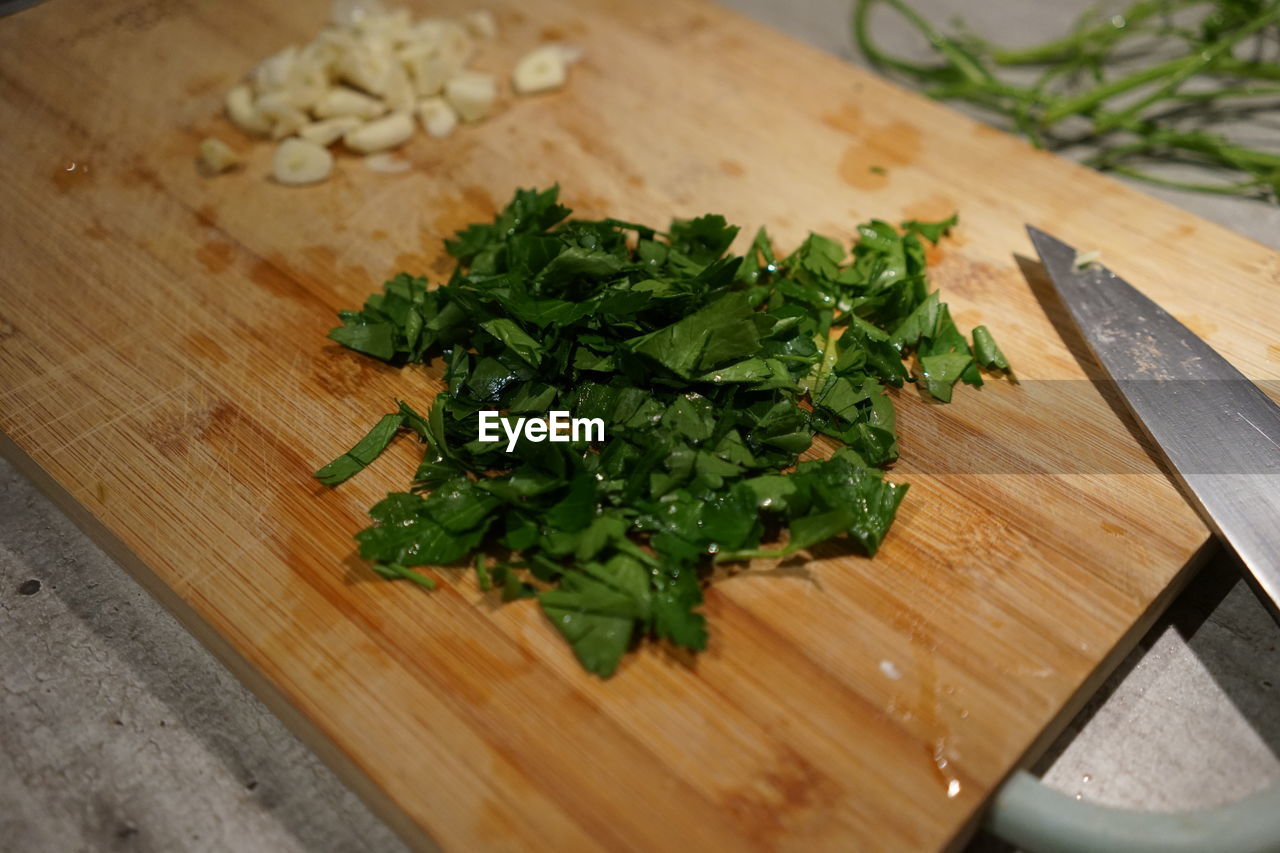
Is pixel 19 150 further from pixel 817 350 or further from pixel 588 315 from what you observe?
pixel 817 350

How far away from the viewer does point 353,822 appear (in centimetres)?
134

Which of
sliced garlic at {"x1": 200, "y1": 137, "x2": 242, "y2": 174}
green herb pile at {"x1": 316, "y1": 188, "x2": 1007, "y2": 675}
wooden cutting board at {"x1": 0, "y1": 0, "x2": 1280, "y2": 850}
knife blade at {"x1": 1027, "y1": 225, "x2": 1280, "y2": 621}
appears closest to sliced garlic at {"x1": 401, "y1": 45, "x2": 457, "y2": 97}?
wooden cutting board at {"x1": 0, "y1": 0, "x2": 1280, "y2": 850}

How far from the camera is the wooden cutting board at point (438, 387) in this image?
122 cm

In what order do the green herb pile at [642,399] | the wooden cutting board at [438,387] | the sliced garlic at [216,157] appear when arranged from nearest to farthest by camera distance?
the wooden cutting board at [438,387] < the green herb pile at [642,399] < the sliced garlic at [216,157]

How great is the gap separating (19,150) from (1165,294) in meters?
2.28

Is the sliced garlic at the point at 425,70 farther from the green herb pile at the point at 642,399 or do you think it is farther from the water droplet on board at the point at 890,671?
the water droplet on board at the point at 890,671

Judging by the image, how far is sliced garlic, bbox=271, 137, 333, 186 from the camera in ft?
6.58

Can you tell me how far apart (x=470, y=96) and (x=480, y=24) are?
1.14 ft

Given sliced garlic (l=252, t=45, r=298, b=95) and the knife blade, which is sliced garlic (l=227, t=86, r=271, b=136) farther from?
the knife blade

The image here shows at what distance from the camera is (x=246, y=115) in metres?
2.09

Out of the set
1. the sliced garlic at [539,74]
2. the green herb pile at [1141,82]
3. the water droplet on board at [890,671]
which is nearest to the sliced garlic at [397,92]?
the sliced garlic at [539,74]

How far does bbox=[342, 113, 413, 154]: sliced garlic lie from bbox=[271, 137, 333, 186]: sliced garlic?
2.8 inches

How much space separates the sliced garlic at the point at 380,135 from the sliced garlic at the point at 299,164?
72 mm

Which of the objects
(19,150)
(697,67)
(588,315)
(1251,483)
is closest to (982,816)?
(1251,483)
